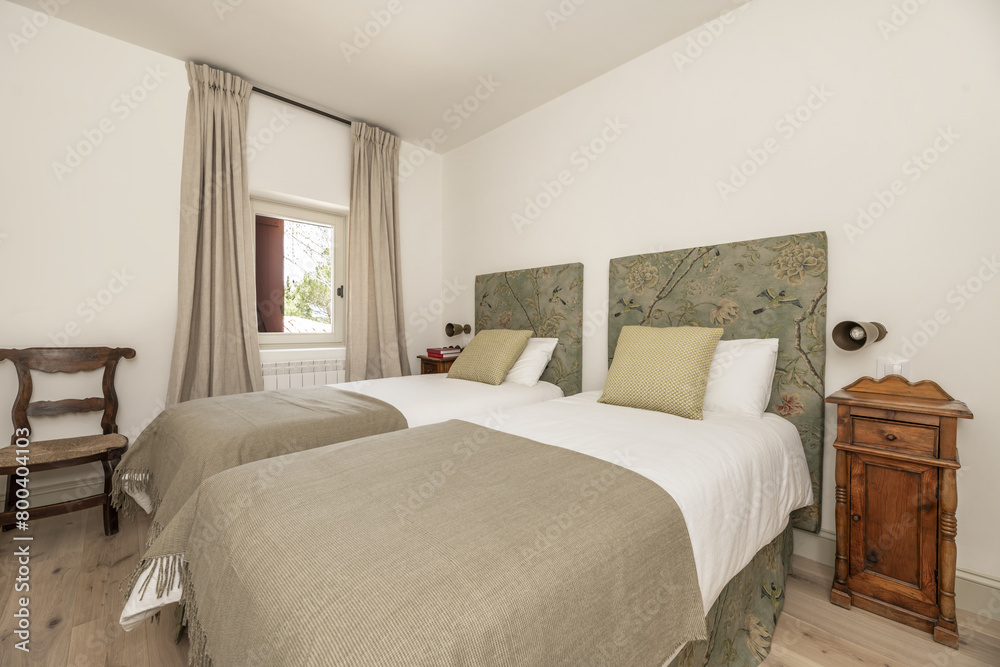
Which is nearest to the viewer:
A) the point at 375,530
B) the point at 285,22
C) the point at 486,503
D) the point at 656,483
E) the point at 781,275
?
the point at 375,530

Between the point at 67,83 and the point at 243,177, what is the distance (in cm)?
93

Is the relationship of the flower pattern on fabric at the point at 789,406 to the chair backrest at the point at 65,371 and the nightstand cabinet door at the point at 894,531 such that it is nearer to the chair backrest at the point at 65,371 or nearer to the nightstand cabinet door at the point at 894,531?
the nightstand cabinet door at the point at 894,531

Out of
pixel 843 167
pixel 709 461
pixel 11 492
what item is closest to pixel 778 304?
pixel 843 167

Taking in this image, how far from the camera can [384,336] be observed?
11.8 ft

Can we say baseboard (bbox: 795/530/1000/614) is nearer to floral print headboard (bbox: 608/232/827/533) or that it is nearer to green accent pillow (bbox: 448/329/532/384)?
floral print headboard (bbox: 608/232/827/533)

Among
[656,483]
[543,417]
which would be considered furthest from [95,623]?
[656,483]

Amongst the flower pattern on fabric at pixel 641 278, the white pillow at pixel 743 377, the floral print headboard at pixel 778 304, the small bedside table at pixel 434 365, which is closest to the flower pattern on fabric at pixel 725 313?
the floral print headboard at pixel 778 304

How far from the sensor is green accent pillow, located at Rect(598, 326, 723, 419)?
5.99ft

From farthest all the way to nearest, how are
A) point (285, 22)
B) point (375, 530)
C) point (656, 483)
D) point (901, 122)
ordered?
point (285, 22) < point (901, 122) < point (656, 483) < point (375, 530)

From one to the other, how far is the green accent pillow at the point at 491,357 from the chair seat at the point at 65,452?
6.14ft

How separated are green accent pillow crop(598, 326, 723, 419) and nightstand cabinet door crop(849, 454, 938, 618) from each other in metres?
0.61

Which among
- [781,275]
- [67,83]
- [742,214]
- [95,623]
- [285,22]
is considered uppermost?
[285,22]

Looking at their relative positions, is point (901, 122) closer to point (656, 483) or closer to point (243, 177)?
point (656, 483)

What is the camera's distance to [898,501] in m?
1.50
